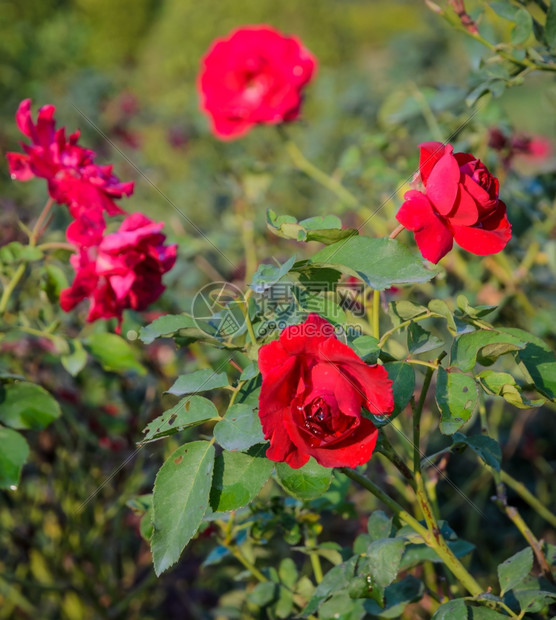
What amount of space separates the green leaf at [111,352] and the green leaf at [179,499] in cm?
37

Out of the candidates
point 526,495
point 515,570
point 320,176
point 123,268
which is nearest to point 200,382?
point 123,268

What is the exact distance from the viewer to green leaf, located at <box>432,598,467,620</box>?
61 centimetres

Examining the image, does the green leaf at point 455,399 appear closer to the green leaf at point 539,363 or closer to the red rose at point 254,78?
the green leaf at point 539,363

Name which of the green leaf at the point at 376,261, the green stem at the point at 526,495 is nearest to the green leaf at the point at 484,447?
the green leaf at the point at 376,261

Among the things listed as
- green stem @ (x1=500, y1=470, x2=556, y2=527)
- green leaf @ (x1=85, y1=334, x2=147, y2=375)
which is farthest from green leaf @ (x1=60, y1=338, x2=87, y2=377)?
green stem @ (x1=500, y1=470, x2=556, y2=527)

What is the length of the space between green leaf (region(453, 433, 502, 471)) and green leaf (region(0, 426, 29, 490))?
0.48 m

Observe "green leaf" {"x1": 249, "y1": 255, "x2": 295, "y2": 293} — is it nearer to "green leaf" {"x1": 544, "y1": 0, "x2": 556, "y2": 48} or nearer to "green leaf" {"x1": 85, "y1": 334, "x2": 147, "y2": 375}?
"green leaf" {"x1": 85, "y1": 334, "x2": 147, "y2": 375}

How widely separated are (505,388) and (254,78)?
1149 millimetres

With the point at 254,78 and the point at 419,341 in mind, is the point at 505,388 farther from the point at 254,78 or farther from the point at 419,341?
the point at 254,78

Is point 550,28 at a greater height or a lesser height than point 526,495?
greater

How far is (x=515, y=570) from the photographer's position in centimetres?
66

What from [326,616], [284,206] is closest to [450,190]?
[326,616]

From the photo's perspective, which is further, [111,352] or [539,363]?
[111,352]

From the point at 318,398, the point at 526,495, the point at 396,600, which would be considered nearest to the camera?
the point at 318,398
